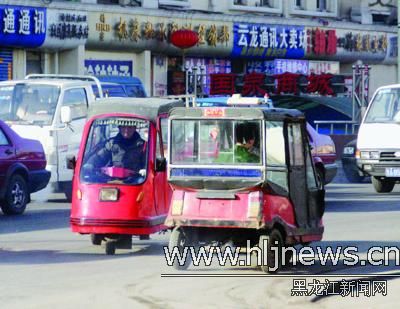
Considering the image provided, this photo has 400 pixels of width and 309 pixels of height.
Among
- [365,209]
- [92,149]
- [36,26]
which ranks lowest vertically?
[365,209]

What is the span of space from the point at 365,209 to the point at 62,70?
59.8 feet

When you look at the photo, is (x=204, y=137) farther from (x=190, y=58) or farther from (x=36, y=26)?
(x=190, y=58)

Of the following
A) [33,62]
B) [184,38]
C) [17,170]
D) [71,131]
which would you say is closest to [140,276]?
[17,170]

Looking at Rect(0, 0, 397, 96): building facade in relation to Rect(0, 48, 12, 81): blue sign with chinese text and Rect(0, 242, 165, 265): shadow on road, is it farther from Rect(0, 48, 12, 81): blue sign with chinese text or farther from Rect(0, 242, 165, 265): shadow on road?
Rect(0, 242, 165, 265): shadow on road

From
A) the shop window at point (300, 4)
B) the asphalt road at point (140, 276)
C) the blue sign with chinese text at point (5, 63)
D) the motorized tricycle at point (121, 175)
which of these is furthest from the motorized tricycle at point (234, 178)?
the shop window at point (300, 4)

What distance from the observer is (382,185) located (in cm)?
2522

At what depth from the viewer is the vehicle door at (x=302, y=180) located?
537 inches

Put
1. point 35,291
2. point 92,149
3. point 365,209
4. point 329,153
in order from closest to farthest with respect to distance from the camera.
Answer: point 35,291 → point 92,149 → point 365,209 → point 329,153

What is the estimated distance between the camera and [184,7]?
136 ft

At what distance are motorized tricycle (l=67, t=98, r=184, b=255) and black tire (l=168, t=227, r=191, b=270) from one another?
4.50 feet

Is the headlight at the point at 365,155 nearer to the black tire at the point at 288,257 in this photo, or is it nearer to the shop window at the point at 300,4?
the black tire at the point at 288,257

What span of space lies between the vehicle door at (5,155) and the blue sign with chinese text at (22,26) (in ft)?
45.4

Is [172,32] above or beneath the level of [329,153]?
above

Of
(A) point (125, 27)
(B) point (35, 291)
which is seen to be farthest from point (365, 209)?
(A) point (125, 27)
